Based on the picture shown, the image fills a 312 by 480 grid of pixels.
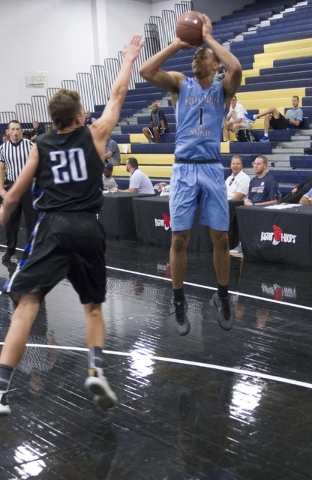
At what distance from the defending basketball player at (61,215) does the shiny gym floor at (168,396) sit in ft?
1.00

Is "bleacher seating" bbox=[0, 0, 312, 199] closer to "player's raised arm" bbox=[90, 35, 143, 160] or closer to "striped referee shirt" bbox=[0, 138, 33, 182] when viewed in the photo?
"striped referee shirt" bbox=[0, 138, 33, 182]

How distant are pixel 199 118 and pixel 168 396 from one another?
175 cm

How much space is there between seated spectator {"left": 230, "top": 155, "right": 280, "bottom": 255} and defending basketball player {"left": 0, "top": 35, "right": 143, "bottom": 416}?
17.1ft

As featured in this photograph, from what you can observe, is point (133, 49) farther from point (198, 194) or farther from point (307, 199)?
point (307, 199)

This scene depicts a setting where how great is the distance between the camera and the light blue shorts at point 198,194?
4.49 m

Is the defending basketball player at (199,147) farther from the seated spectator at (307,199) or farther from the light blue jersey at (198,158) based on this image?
the seated spectator at (307,199)

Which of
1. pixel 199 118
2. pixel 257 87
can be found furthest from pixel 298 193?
pixel 257 87

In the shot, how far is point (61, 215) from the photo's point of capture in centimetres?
328

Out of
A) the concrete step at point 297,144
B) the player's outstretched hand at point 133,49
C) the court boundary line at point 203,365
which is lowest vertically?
the court boundary line at point 203,365

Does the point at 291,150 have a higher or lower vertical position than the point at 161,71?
lower

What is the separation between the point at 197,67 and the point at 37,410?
7.46 feet

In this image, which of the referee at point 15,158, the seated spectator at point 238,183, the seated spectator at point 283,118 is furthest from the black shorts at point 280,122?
the referee at point 15,158

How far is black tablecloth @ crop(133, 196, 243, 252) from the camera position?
28.4 feet

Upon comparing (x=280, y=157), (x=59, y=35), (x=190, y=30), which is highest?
(x=59, y=35)
